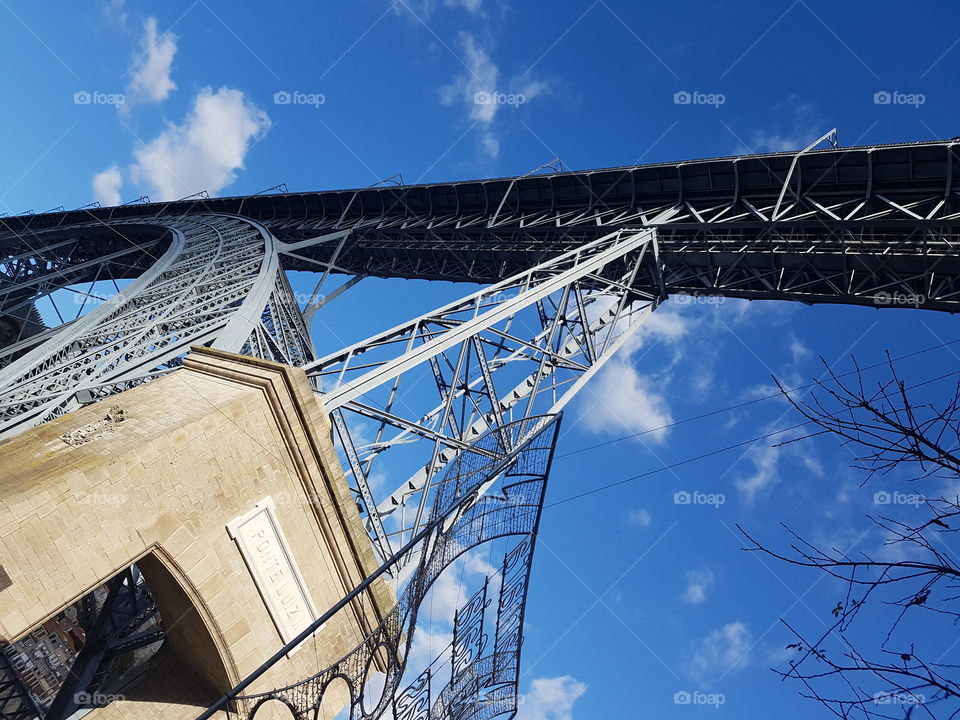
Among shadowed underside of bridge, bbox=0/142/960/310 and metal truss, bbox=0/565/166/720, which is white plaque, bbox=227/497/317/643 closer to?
metal truss, bbox=0/565/166/720

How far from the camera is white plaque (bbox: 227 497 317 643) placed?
884 centimetres

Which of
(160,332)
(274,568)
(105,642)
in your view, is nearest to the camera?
(274,568)

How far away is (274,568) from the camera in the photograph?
909 cm

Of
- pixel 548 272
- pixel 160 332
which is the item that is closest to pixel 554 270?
pixel 548 272

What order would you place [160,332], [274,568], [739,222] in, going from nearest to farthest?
[274,568] < [160,332] < [739,222]

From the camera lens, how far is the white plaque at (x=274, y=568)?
8.84 m

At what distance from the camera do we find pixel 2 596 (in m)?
6.59

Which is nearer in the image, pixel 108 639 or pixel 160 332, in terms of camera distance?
pixel 108 639

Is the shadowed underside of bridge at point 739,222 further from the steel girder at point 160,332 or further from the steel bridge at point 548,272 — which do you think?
the steel girder at point 160,332

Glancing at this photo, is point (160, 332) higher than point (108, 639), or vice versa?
point (160, 332)

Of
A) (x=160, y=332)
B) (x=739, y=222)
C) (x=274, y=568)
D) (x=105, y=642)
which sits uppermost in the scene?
(x=739, y=222)

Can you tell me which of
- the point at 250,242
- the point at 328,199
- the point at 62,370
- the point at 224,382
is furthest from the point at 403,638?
the point at 328,199

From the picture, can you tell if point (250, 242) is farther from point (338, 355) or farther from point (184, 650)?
point (184, 650)

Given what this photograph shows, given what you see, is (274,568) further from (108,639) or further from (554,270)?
(554,270)
